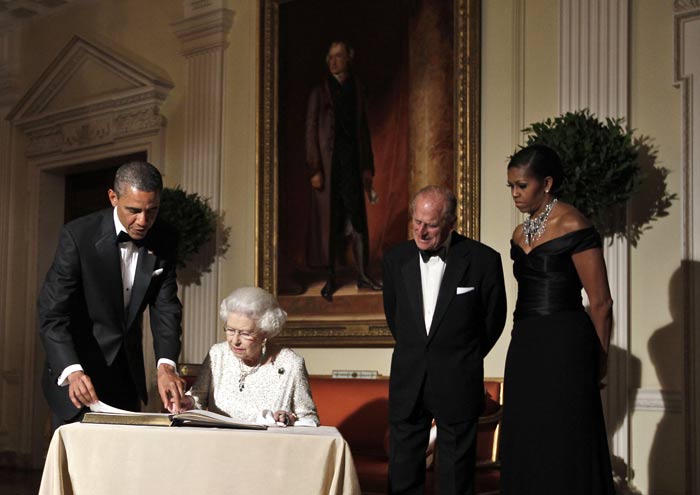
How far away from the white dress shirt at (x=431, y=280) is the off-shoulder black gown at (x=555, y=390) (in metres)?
0.35

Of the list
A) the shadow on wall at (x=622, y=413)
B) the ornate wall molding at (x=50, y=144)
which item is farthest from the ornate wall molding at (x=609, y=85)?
the ornate wall molding at (x=50, y=144)

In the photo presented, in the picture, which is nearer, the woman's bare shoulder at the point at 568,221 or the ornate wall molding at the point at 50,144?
the woman's bare shoulder at the point at 568,221

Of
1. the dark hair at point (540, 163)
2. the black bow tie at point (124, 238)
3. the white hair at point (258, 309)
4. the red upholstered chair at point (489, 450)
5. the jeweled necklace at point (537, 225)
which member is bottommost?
the red upholstered chair at point (489, 450)

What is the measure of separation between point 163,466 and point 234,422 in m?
0.25

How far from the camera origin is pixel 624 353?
5.36 meters

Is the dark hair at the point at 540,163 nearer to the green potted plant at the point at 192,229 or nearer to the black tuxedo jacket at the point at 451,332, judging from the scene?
the black tuxedo jacket at the point at 451,332

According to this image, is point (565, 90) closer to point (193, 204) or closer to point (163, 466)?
point (193, 204)

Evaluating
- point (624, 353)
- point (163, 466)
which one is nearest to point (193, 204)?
point (624, 353)

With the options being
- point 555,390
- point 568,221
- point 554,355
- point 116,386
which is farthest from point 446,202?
point 116,386

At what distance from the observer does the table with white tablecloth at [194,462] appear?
294 centimetres

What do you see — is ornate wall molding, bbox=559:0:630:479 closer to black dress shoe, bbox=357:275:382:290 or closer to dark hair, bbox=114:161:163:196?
black dress shoe, bbox=357:275:382:290

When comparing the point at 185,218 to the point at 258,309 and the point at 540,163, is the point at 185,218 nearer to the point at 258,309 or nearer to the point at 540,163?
the point at 258,309

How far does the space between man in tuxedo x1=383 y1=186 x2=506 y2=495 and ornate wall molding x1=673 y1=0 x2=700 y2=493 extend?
1.66m

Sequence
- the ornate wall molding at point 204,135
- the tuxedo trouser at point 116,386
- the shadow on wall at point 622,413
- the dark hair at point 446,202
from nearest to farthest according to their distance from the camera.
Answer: the tuxedo trouser at point 116,386
the dark hair at point 446,202
the shadow on wall at point 622,413
the ornate wall molding at point 204,135
